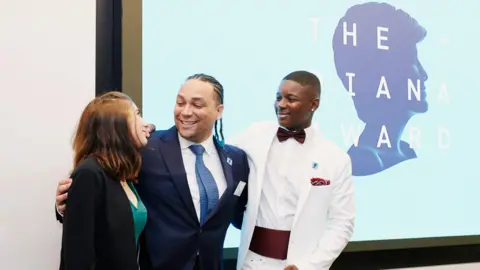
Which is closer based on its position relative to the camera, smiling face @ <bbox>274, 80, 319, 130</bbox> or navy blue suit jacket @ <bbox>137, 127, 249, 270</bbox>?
navy blue suit jacket @ <bbox>137, 127, 249, 270</bbox>

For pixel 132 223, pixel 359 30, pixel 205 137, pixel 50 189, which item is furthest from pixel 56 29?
pixel 359 30

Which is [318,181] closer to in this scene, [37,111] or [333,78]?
[333,78]

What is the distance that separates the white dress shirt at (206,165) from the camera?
5.63ft

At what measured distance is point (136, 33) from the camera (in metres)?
2.06

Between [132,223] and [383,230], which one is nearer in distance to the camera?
[132,223]

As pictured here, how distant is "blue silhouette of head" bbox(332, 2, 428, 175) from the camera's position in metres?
2.60

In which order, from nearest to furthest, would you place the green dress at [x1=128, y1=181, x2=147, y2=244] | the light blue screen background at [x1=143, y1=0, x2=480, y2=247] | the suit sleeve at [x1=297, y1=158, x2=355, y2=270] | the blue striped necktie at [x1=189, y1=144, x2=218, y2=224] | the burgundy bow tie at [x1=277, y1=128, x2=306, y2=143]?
the green dress at [x1=128, y1=181, x2=147, y2=244] < the blue striped necktie at [x1=189, y1=144, x2=218, y2=224] < the suit sleeve at [x1=297, y1=158, x2=355, y2=270] < the burgundy bow tie at [x1=277, y1=128, x2=306, y2=143] < the light blue screen background at [x1=143, y1=0, x2=480, y2=247]

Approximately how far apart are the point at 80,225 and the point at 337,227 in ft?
2.82

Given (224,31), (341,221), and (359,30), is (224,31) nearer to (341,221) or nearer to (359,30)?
(359,30)

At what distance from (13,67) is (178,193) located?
75 cm

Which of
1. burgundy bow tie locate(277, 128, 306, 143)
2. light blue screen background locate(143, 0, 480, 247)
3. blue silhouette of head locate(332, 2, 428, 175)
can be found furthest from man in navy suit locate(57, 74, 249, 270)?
blue silhouette of head locate(332, 2, 428, 175)

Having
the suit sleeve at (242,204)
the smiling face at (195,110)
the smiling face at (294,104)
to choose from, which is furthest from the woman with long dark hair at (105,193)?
the smiling face at (294,104)

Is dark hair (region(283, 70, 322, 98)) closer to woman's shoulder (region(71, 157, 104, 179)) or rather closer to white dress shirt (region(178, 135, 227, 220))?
white dress shirt (region(178, 135, 227, 220))

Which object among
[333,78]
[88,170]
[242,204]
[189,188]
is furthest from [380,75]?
[88,170]
